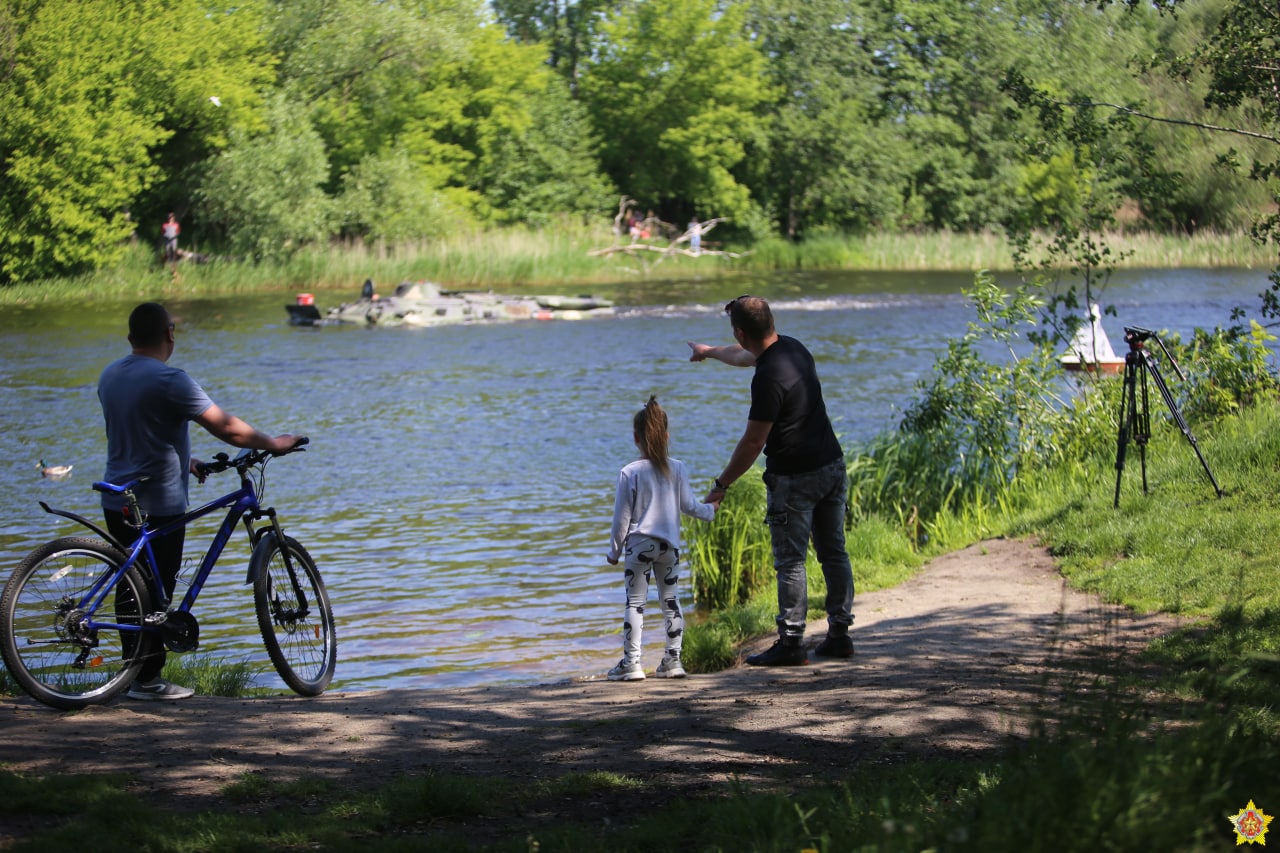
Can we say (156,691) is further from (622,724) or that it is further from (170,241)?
(170,241)

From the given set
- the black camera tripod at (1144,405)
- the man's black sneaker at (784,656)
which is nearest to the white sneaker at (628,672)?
the man's black sneaker at (784,656)

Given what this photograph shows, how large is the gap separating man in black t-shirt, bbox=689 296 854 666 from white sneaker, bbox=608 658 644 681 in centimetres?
77

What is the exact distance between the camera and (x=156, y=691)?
7.29 m

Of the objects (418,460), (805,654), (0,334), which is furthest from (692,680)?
(0,334)

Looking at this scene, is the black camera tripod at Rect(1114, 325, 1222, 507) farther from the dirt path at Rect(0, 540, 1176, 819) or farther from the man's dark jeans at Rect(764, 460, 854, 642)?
the man's dark jeans at Rect(764, 460, 854, 642)

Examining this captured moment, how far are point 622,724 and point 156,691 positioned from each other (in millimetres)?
2557

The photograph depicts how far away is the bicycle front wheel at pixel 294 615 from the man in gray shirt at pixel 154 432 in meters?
0.47

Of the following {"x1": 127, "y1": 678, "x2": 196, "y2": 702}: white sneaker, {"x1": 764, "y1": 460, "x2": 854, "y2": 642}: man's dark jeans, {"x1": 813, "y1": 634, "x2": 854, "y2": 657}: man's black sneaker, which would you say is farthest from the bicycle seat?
{"x1": 813, "y1": 634, "x2": 854, "y2": 657}: man's black sneaker

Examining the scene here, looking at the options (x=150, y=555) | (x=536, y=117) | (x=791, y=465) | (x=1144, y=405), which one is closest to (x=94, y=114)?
(x=536, y=117)

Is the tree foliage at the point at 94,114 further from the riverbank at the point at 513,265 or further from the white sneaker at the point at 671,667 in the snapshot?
the white sneaker at the point at 671,667

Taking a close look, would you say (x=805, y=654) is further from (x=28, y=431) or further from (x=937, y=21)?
(x=937, y=21)

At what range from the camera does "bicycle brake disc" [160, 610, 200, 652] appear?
23.4 feet

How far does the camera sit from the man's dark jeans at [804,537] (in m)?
7.87

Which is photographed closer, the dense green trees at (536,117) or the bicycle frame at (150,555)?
the bicycle frame at (150,555)
